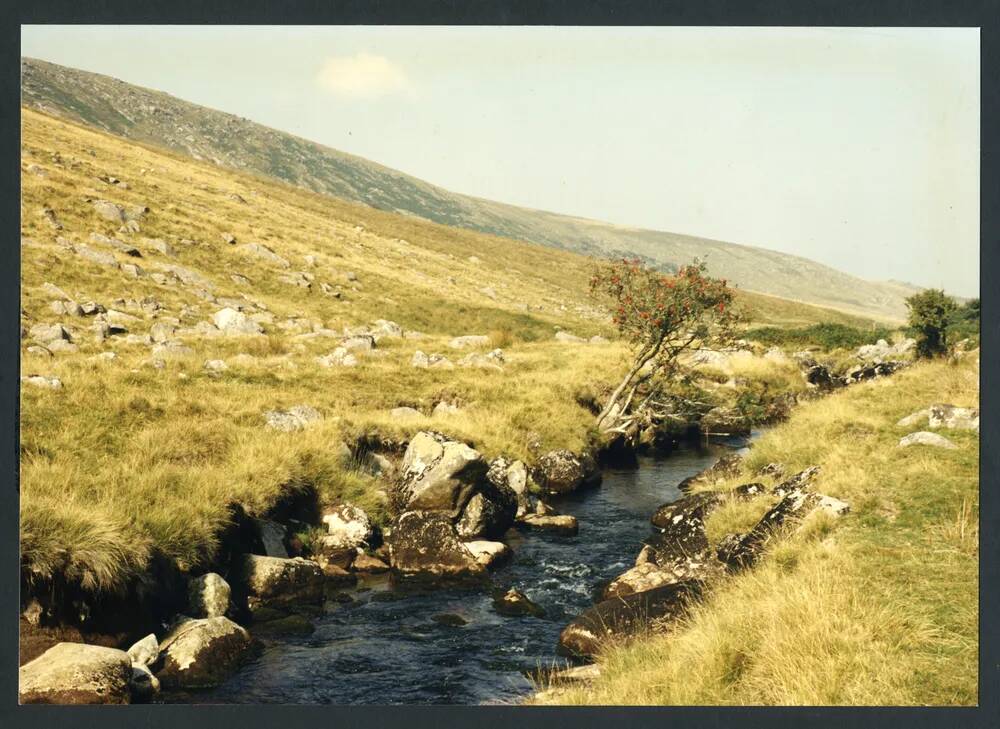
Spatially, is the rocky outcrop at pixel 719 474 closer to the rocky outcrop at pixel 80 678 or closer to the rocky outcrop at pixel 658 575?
the rocky outcrop at pixel 658 575

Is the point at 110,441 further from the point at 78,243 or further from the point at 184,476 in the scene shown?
the point at 78,243

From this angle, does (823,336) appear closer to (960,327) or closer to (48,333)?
(960,327)

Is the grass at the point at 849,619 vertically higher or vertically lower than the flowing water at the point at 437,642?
higher

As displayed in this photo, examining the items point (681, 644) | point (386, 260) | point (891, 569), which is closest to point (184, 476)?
point (681, 644)

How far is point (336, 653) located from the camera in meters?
11.0

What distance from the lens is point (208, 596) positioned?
11.3 metres

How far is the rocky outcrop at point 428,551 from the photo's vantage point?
47.2 feet

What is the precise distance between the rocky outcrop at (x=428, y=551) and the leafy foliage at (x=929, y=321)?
66.0ft

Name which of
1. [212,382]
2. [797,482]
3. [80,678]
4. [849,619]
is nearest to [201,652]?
[80,678]

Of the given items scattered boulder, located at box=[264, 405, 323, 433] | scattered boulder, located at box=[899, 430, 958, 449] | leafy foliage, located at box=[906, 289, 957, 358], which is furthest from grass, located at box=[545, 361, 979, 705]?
leafy foliage, located at box=[906, 289, 957, 358]

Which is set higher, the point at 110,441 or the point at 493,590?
the point at 110,441

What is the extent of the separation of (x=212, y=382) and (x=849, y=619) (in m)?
18.1

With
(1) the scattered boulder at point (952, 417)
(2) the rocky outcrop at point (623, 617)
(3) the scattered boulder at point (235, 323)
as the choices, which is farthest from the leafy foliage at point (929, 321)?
(3) the scattered boulder at point (235, 323)

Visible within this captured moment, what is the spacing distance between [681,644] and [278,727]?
5.25 m
